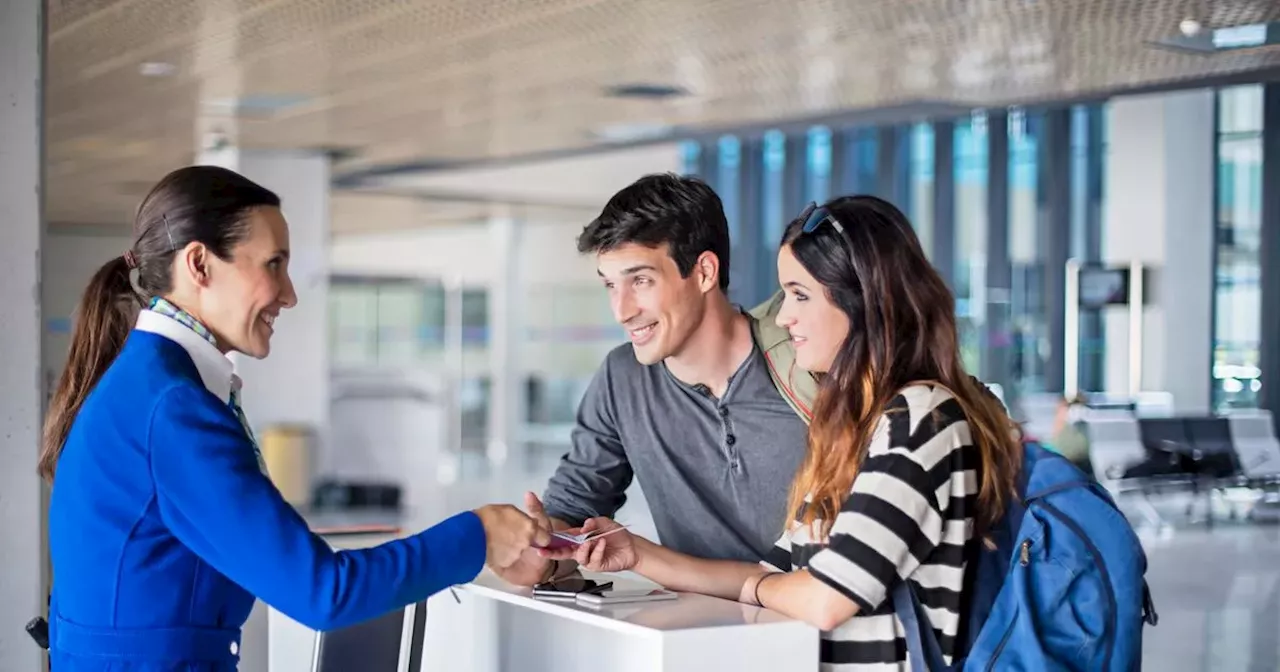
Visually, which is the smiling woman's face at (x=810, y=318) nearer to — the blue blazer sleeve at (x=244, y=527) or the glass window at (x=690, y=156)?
the blue blazer sleeve at (x=244, y=527)

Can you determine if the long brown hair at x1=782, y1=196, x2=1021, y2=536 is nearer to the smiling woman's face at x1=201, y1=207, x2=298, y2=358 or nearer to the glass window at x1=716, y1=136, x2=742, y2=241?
the smiling woman's face at x1=201, y1=207, x2=298, y2=358

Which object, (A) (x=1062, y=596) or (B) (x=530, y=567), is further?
(B) (x=530, y=567)

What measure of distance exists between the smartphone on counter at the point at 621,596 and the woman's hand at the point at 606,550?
67 mm

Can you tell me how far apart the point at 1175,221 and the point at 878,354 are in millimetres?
16654

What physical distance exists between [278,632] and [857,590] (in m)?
2.07

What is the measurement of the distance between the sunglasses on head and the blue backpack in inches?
21.8

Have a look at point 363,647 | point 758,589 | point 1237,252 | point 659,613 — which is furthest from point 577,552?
point 1237,252

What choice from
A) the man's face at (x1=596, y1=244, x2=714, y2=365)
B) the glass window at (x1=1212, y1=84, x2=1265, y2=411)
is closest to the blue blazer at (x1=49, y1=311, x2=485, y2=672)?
the man's face at (x1=596, y1=244, x2=714, y2=365)

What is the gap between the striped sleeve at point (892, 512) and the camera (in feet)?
7.77

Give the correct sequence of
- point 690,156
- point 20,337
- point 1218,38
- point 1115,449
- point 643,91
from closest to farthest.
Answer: point 20,337 < point 1218,38 < point 643,91 < point 1115,449 < point 690,156

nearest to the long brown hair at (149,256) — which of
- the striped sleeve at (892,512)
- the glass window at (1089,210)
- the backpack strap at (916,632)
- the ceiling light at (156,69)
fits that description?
the striped sleeve at (892,512)

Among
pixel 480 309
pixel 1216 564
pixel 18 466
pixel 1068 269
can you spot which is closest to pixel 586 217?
pixel 480 309

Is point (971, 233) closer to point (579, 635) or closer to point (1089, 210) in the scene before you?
point (1089, 210)

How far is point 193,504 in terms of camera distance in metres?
2.07
